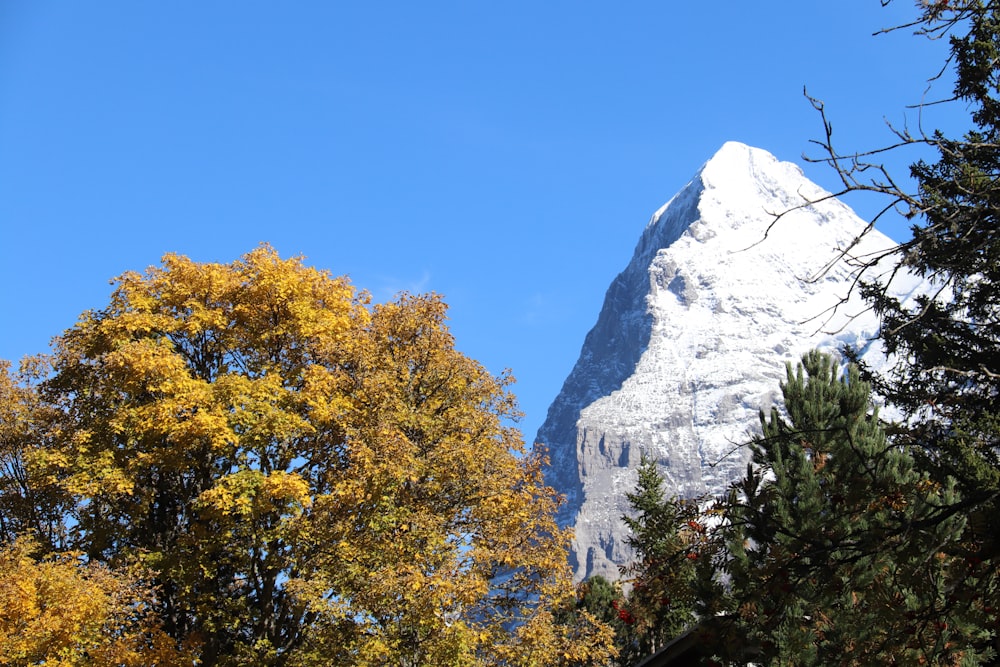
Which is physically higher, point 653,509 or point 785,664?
point 653,509

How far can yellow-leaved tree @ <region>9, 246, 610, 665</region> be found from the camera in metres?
15.9

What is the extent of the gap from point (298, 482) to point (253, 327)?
4.93 m

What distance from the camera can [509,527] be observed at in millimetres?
17688

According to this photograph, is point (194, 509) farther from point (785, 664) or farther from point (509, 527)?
point (785, 664)

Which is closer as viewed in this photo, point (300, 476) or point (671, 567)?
point (671, 567)

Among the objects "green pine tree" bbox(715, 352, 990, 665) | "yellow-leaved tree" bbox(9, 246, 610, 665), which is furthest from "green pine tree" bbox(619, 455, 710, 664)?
"yellow-leaved tree" bbox(9, 246, 610, 665)

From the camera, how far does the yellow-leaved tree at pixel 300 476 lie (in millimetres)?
15859

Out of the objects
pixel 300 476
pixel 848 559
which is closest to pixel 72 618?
pixel 300 476

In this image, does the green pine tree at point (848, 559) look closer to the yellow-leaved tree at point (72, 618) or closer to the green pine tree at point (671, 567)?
the green pine tree at point (671, 567)

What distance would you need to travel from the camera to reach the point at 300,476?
1805 centimetres

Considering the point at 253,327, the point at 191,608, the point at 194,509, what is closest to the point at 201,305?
the point at 253,327

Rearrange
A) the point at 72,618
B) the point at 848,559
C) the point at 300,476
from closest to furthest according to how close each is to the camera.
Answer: the point at 848,559 → the point at 72,618 → the point at 300,476

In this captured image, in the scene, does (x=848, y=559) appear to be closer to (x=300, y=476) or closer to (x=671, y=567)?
(x=671, y=567)

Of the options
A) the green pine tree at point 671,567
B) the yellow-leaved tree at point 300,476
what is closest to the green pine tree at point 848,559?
the green pine tree at point 671,567
